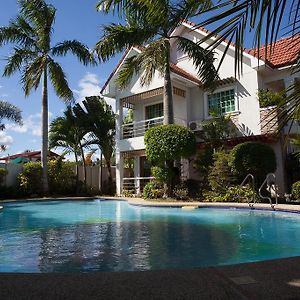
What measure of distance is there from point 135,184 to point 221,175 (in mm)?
8464

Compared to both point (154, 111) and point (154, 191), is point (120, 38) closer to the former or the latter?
point (154, 191)

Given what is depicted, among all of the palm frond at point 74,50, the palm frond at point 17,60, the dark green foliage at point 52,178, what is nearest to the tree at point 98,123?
the dark green foliage at point 52,178

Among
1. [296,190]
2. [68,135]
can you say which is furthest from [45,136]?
[296,190]

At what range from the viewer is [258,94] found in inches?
680

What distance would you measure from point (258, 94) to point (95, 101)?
12786mm

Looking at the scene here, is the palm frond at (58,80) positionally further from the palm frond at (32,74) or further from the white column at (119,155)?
the white column at (119,155)

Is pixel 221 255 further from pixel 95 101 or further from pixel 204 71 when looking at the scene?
pixel 95 101

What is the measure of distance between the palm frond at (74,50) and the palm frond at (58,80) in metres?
0.85

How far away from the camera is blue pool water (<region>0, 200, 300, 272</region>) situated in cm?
576

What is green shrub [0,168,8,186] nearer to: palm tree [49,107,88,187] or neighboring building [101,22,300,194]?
palm tree [49,107,88,187]

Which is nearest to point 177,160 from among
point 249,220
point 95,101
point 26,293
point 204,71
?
point 204,71

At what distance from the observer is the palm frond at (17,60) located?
2308 cm

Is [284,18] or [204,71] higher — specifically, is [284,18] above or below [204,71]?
below

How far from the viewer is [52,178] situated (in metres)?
24.6
